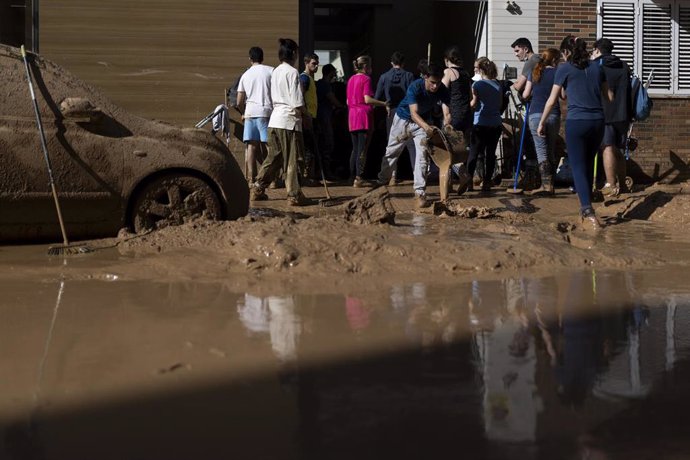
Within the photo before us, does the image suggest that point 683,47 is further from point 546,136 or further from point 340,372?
point 340,372

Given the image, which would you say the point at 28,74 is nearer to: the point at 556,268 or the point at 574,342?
the point at 556,268

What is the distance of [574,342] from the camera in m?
4.59

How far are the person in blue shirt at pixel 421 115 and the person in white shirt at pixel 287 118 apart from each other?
3.84 ft

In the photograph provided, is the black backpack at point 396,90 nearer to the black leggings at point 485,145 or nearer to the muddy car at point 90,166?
the black leggings at point 485,145

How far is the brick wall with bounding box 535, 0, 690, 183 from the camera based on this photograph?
14.9 meters

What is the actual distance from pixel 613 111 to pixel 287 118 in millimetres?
3926

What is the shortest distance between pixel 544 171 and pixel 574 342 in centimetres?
769

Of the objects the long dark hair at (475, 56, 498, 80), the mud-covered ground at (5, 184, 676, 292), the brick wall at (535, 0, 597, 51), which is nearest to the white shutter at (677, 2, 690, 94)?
the brick wall at (535, 0, 597, 51)

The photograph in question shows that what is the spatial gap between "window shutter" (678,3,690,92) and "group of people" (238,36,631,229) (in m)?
4.20

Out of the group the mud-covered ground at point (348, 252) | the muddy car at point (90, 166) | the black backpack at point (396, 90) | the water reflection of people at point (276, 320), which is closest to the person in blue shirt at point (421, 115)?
the black backpack at point (396, 90)

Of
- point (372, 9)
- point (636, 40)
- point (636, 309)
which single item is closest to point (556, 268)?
point (636, 309)

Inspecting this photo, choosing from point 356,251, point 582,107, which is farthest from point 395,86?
point 356,251

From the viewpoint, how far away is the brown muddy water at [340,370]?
3.23 m

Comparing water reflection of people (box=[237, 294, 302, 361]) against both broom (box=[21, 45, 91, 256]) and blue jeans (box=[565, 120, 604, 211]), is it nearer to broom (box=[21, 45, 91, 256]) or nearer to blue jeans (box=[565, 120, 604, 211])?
broom (box=[21, 45, 91, 256])
